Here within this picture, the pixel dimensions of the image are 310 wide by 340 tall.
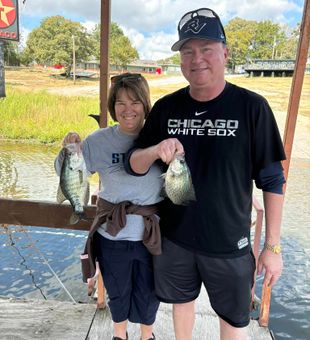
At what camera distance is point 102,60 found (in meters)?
1.98

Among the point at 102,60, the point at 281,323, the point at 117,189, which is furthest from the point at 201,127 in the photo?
the point at 281,323

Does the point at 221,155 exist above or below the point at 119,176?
above

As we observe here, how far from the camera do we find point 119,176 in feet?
5.51

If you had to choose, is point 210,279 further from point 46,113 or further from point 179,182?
point 46,113

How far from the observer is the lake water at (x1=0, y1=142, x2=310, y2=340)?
9.75ft

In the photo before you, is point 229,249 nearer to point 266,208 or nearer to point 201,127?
point 266,208

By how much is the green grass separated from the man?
2234 millimetres

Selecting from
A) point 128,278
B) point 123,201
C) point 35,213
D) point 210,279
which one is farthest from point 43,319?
point 210,279

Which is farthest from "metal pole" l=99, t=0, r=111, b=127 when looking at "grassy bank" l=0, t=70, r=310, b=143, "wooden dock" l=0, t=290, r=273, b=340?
"grassy bank" l=0, t=70, r=310, b=143

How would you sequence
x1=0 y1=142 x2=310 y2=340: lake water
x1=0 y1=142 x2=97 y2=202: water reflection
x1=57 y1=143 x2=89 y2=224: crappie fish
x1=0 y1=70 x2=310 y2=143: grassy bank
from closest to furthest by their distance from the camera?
1. x1=57 y1=143 x2=89 y2=224: crappie fish
2. x1=0 y1=142 x2=310 y2=340: lake water
3. x1=0 y1=70 x2=310 y2=143: grassy bank
4. x1=0 y1=142 x2=97 y2=202: water reflection

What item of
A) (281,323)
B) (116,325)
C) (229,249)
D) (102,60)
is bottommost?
(281,323)

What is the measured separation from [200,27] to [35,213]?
63.8 inches

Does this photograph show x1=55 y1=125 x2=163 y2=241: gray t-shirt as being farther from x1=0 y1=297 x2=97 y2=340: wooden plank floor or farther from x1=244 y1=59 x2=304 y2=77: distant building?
x1=244 y1=59 x2=304 y2=77: distant building

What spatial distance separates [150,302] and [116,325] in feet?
0.97
